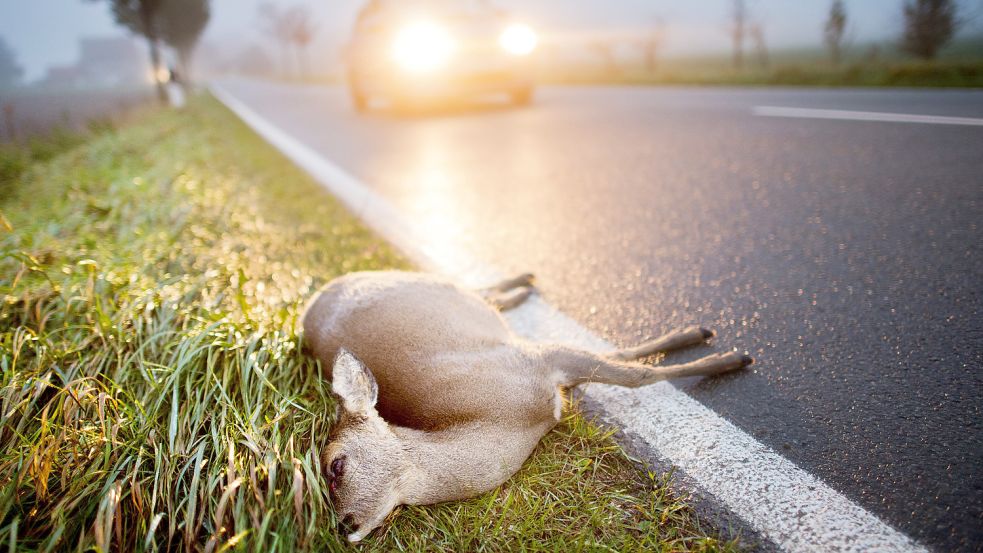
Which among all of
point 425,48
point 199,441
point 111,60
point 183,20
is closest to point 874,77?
point 425,48

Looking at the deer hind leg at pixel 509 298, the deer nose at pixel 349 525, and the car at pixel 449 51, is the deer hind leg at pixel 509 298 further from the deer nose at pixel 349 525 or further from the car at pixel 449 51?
the car at pixel 449 51

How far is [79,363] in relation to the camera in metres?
2.16

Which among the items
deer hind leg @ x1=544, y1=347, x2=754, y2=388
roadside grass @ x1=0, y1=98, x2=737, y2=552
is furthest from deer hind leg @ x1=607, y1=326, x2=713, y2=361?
roadside grass @ x1=0, y1=98, x2=737, y2=552

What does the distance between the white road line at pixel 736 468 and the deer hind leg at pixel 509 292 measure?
0.40 feet

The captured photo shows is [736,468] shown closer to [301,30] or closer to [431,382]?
[431,382]

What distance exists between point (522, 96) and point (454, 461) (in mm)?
10099

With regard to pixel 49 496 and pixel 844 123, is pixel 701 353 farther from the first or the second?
pixel 844 123

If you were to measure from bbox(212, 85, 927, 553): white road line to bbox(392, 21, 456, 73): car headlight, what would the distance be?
8176 millimetres

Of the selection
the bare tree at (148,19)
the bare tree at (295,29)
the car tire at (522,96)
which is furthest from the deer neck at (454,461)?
the bare tree at (295,29)

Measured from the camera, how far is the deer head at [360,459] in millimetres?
1587

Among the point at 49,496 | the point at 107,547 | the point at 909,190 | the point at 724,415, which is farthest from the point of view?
the point at 909,190

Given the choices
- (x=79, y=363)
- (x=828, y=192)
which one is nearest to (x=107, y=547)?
(x=79, y=363)

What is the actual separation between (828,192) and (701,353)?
8.41 ft

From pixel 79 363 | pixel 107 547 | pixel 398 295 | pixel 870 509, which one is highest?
pixel 398 295
